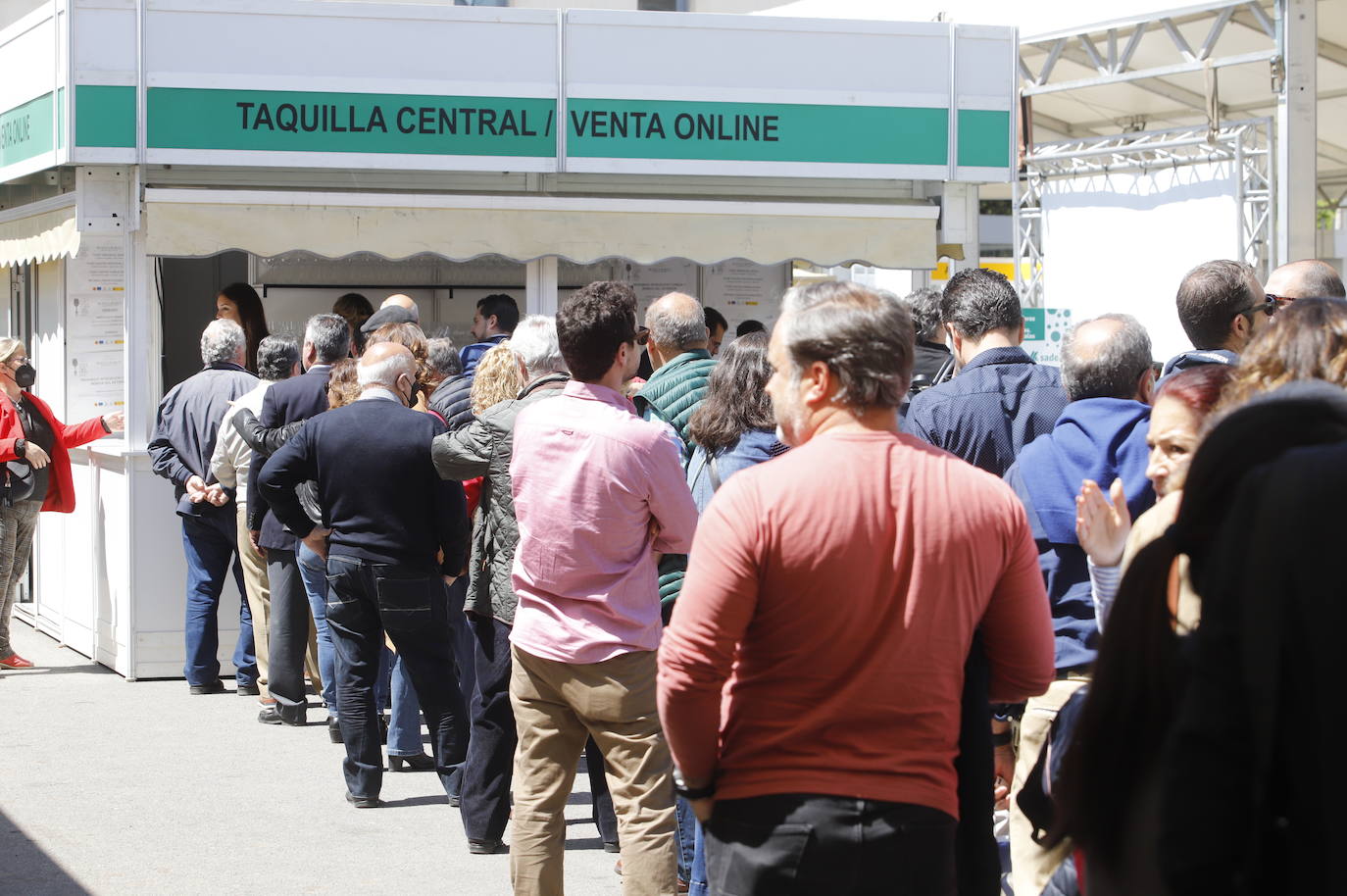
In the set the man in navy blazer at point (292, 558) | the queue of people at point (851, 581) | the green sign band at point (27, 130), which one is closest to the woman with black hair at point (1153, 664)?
the queue of people at point (851, 581)

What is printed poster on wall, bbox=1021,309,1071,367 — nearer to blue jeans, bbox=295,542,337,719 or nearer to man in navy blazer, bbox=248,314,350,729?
man in navy blazer, bbox=248,314,350,729

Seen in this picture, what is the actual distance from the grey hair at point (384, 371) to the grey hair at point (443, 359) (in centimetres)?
93

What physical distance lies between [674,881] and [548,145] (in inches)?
194

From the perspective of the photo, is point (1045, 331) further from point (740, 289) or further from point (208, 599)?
point (208, 599)

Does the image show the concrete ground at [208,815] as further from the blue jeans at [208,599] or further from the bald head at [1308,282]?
the bald head at [1308,282]

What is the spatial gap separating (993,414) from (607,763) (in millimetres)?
1571

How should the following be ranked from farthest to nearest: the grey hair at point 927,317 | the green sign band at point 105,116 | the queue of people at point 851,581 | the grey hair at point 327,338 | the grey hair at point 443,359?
1. the green sign band at point 105,116
2. the grey hair at point 327,338
3. the grey hair at point 443,359
4. the grey hair at point 927,317
5. the queue of people at point 851,581

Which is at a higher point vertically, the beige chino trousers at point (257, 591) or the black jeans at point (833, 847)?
the black jeans at point (833, 847)

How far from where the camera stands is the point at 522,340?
A: 16.7 ft

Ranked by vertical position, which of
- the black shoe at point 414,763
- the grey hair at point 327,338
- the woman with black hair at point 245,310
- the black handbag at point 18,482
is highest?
the woman with black hair at point 245,310

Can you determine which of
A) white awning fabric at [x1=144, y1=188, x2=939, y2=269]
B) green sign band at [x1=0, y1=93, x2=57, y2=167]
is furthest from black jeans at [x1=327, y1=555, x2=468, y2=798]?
green sign band at [x1=0, y1=93, x2=57, y2=167]

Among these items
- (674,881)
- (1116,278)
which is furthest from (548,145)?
(1116,278)

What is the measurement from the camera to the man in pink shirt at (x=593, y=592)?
13.5 feet

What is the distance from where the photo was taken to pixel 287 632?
24.6 feet
